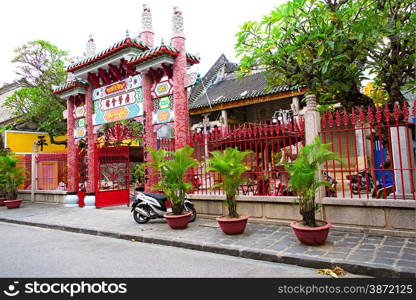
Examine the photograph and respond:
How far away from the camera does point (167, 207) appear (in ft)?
28.7

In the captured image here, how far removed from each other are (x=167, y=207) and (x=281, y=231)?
3710 mm

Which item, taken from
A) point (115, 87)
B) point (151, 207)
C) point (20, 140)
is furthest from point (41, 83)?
point (151, 207)

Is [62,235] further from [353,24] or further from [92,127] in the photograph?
[353,24]

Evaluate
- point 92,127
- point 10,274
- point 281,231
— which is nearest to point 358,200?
point 281,231

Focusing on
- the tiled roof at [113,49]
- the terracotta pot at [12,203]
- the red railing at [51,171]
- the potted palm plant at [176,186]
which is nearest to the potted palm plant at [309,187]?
the potted palm plant at [176,186]

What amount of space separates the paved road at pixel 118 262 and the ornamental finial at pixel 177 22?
6156mm

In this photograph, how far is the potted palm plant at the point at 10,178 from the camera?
12.4 m

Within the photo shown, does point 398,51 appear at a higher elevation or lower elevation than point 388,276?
higher

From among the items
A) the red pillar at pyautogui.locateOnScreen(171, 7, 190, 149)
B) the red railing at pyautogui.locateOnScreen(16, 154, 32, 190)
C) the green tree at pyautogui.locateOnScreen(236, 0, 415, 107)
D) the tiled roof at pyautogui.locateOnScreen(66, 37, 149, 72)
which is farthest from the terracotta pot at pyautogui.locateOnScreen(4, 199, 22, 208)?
the green tree at pyautogui.locateOnScreen(236, 0, 415, 107)

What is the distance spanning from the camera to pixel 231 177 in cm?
620

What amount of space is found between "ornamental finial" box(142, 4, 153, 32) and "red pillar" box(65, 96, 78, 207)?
15.1 feet

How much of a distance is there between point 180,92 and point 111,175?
4884 millimetres

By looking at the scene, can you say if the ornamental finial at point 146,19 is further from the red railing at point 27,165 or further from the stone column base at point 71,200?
the red railing at point 27,165

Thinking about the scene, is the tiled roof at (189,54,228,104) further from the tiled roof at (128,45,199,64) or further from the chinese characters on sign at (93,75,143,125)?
the tiled roof at (128,45,199,64)
